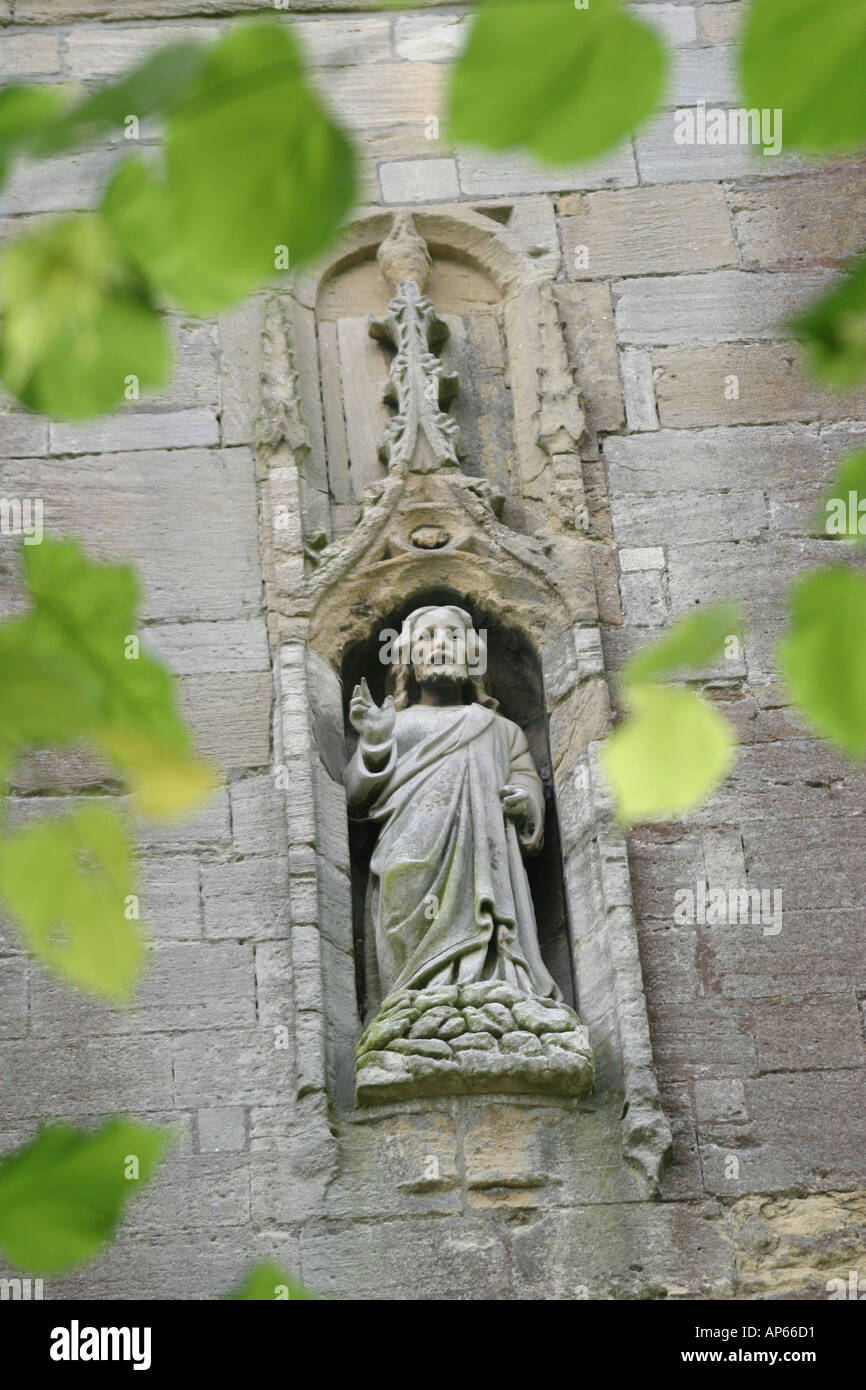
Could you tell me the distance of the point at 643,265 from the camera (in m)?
8.09

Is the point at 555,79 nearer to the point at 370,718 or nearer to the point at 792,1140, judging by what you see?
the point at 792,1140

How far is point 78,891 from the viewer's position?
212 centimetres

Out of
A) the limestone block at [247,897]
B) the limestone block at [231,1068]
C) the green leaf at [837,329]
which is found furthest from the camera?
the limestone block at [247,897]

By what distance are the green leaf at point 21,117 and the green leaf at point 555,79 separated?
0.36m

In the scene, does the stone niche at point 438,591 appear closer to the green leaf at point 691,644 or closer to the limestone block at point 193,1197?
the limestone block at point 193,1197

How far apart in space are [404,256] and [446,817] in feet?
8.60

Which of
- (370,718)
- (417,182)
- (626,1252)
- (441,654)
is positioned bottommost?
(626,1252)

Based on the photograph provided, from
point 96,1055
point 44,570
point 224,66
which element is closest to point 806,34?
point 224,66

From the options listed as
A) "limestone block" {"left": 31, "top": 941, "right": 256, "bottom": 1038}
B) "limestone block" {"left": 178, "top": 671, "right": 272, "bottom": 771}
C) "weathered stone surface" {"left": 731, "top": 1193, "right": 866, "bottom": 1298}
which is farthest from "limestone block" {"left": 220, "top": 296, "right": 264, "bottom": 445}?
"weathered stone surface" {"left": 731, "top": 1193, "right": 866, "bottom": 1298}

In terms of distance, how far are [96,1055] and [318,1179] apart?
0.78m

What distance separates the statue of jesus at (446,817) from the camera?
628cm

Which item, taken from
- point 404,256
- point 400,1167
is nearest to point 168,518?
point 404,256

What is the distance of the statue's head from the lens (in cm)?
692

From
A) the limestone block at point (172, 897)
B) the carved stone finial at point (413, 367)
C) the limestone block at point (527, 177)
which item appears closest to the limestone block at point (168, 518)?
the carved stone finial at point (413, 367)
